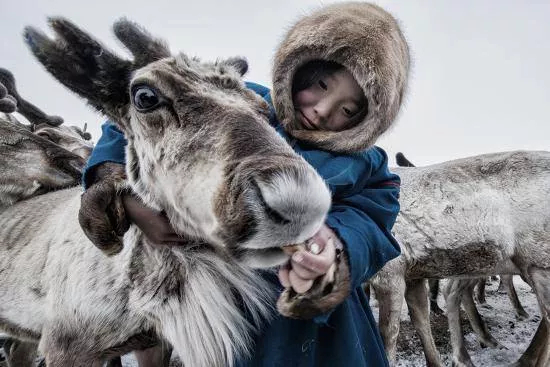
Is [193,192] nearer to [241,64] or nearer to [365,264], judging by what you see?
[365,264]

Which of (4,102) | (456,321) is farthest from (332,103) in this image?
(456,321)

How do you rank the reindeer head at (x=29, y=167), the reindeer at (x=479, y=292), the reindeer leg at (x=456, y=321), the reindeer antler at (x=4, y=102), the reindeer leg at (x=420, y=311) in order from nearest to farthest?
1. the reindeer head at (x=29, y=167)
2. the reindeer antler at (x=4, y=102)
3. the reindeer leg at (x=420, y=311)
4. the reindeer leg at (x=456, y=321)
5. the reindeer at (x=479, y=292)

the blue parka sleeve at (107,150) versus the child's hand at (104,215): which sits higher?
the blue parka sleeve at (107,150)

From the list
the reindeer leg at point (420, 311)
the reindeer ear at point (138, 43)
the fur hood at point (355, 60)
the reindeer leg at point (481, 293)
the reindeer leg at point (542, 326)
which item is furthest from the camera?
the reindeer leg at point (481, 293)

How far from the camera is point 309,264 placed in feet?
3.01

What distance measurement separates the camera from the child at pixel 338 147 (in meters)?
1.33

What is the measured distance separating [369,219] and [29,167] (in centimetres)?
308

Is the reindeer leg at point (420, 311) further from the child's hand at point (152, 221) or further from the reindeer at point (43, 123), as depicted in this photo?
the reindeer at point (43, 123)

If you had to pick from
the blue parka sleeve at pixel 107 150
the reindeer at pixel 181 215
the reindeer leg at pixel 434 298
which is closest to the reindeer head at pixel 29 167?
the reindeer at pixel 181 215

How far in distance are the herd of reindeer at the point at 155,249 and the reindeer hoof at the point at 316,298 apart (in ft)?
0.48

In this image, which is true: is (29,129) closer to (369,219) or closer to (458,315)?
(369,219)

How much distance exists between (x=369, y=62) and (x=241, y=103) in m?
0.52

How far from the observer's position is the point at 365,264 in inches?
44.6

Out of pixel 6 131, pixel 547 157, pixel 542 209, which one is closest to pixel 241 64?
pixel 6 131
